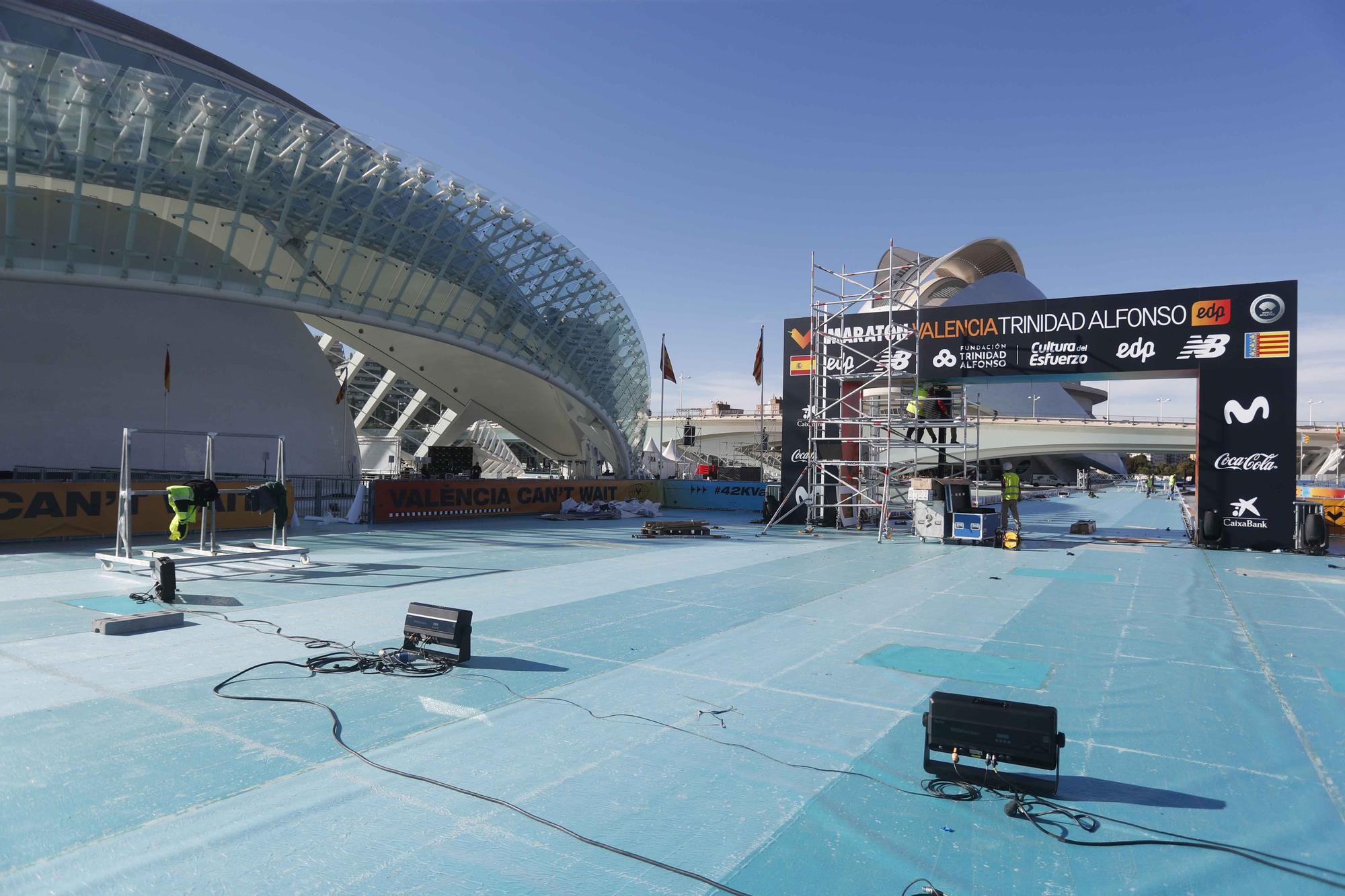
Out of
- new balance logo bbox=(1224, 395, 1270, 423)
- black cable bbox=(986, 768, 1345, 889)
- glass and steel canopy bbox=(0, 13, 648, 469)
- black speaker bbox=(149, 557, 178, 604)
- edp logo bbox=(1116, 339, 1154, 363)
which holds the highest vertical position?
glass and steel canopy bbox=(0, 13, 648, 469)

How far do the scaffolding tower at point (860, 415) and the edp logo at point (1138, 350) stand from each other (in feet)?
13.8

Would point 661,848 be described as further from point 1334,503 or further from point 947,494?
point 1334,503

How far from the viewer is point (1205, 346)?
2034 cm

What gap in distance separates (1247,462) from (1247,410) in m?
1.35

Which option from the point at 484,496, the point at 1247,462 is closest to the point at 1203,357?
the point at 1247,462

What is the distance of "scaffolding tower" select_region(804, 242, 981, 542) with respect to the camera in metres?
22.7

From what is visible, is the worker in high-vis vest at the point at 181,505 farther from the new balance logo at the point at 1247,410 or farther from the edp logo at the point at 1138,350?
the new balance logo at the point at 1247,410

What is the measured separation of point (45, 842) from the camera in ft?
13.0

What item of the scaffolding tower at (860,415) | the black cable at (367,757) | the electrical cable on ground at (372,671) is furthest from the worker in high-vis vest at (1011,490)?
the black cable at (367,757)

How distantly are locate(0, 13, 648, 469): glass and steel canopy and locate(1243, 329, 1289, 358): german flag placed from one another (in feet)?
79.5

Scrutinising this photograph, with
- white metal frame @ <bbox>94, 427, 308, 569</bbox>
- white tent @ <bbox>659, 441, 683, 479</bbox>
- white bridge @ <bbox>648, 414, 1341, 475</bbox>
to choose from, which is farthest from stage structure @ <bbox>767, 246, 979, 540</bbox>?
white bridge @ <bbox>648, 414, 1341, 475</bbox>

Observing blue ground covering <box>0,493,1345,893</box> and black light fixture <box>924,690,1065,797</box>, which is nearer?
blue ground covering <box>0,493,1345,893</box>

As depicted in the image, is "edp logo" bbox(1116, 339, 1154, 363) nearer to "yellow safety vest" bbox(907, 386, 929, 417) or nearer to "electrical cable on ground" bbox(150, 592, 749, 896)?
"yellow safety vest" bbox(907, 386, 929, 417)

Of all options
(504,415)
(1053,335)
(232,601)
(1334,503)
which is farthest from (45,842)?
(504,415)
